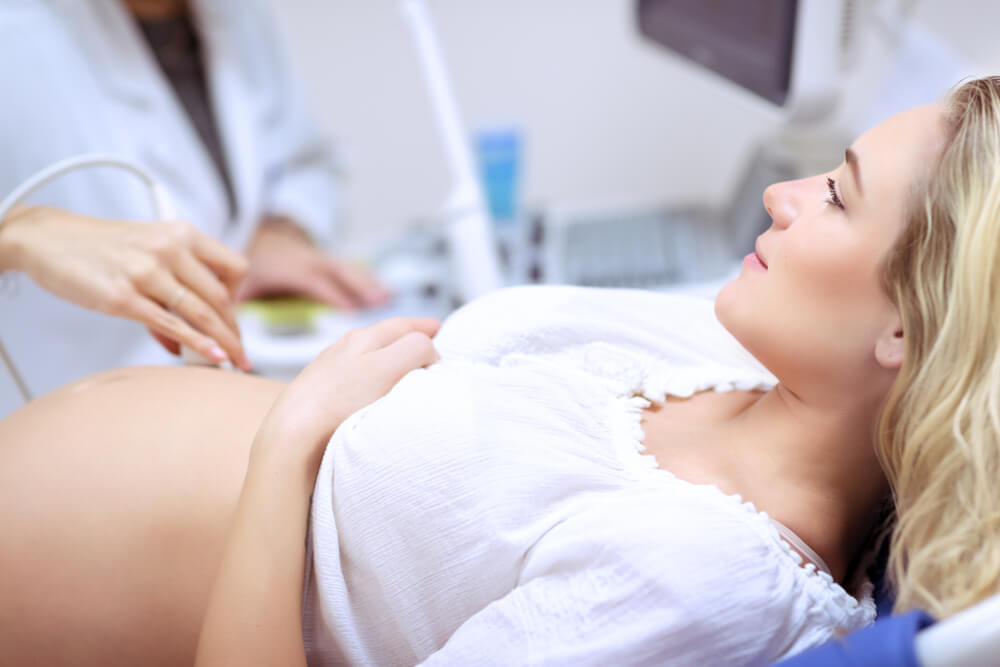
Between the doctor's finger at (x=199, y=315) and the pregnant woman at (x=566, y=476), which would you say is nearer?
the pregnant woman at (x=566, y=476)

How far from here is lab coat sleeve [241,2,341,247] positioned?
141 cm

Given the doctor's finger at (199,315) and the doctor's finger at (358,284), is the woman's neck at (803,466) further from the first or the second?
the doctor's finger at (358,284)

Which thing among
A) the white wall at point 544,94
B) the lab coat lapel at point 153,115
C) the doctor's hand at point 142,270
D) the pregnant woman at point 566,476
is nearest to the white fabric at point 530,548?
the pregnant woman at point 566,476

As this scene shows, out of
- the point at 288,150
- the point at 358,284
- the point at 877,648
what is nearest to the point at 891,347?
the point at 877,648

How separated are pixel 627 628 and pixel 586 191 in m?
1.52

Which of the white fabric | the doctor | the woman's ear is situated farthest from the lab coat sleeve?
the woman's ear

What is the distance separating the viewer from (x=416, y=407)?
64cm

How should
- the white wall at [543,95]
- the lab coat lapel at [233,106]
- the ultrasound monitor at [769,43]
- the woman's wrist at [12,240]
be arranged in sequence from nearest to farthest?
1. the woman's wrist at [12,240]
2. the ultrasound monitor at [769,43]
3. the lab coat lapel at [233,106]
4. the white wall at [543,95]

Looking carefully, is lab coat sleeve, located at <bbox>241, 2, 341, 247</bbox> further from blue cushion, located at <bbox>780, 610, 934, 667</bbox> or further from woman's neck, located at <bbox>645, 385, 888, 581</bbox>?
blue cushion, located at <bbox>780, 610, 934, 667</bbox>

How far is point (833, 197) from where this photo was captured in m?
0.62

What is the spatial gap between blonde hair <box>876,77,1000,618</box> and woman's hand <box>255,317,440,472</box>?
1.24 ft

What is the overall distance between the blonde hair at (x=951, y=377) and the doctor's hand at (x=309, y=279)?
84cm

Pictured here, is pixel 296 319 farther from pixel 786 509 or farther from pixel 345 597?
pixel 786 509

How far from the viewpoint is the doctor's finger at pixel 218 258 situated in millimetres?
781
